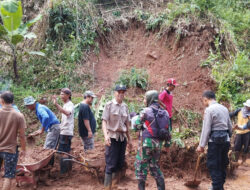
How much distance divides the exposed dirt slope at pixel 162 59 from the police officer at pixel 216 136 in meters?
4.38

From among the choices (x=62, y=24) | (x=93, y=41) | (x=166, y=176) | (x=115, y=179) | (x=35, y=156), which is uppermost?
(x=62, y=24)

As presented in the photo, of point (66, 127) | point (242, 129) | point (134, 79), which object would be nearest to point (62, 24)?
point (134, 79)

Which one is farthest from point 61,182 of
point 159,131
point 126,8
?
point 126,8

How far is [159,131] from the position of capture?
435 centimetres

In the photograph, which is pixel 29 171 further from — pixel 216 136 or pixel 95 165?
pixel 216 136

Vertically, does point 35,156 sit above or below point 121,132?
below

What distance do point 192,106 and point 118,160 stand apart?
4837mm

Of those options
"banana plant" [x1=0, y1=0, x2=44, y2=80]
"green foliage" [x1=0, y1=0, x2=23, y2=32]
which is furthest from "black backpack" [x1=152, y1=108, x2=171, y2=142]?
"green foliage" [x1=0, y1=0, x2=23, y2=32]

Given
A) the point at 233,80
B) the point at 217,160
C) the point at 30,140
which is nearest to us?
the point at 217,160

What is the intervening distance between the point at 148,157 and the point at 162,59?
7.15m

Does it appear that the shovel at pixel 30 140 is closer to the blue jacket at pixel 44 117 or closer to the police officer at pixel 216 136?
the blue jacket at pixel 44 117

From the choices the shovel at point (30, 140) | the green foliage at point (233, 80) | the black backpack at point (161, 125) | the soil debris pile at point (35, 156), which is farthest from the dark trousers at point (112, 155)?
the green foliage at point (233, 80)

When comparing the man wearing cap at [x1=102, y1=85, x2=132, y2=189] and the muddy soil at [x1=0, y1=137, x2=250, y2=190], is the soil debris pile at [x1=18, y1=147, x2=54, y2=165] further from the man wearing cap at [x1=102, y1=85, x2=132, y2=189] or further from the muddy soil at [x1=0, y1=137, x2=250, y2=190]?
the man wearing cap at [x1=102, y1=85, x2=132, y2=189]

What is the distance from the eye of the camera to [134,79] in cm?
984
